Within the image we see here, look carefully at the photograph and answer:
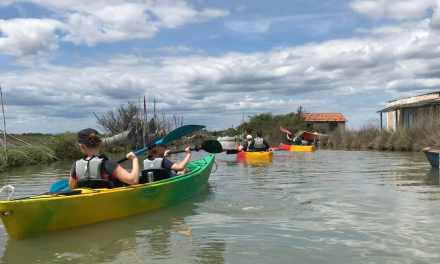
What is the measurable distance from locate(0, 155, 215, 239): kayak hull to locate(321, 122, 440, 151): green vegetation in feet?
48.0

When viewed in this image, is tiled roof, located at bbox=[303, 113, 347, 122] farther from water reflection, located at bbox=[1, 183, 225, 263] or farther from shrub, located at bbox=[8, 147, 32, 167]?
water reflection, located at bbox=[1, 183, 225, 263]

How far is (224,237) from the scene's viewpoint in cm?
431

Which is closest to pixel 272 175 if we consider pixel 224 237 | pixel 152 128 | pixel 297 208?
pixel 297 208

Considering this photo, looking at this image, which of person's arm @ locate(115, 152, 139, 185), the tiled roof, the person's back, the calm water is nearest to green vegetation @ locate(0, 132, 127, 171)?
the calm water

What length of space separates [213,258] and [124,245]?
1.15 metres

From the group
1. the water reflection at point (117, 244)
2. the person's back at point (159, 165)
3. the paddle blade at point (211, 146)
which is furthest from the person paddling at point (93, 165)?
the paddle blade at point (211, 146)

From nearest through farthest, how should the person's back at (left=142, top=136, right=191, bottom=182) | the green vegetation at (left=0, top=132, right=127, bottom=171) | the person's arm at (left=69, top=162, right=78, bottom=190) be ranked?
the person's arm at (left=69, top=162, right=78, bottom=190)
the person's back at (left=142, top=136, right=191, bottom=182)
the green vegetation at (left=0, top=132, right=127, bottom=171)

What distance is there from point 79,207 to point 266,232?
2.39 meters

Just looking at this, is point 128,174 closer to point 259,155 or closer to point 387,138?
point 259,155

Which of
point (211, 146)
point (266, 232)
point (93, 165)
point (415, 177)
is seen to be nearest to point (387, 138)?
point (415, 177)

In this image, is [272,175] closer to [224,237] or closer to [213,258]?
[224,237]

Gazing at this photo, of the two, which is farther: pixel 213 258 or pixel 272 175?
pixel 272 175

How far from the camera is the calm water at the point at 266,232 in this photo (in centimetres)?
369

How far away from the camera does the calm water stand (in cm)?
369
